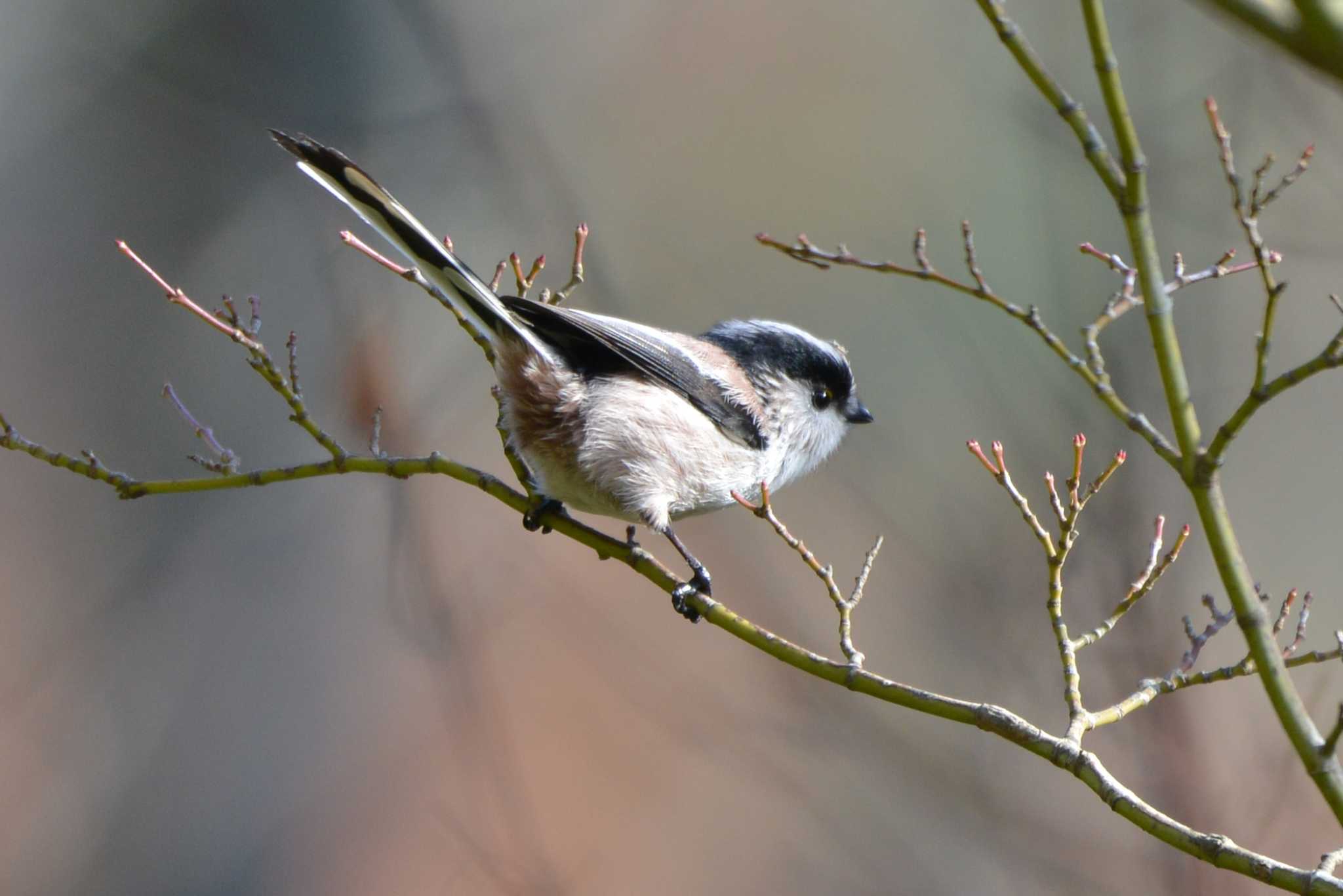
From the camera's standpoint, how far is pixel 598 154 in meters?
6.29

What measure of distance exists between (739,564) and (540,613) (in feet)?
2.74

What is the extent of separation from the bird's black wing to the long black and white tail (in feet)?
0.38

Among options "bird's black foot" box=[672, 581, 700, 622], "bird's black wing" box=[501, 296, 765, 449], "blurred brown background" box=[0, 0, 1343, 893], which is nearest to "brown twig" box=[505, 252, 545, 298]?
"bird's black wing" box=[501, 296, 765, 449]

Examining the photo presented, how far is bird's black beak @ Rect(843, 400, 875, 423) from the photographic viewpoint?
3102 millimetres

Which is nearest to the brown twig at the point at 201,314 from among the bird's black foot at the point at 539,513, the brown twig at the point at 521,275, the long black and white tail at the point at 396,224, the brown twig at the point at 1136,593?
the long black and white tail at the point at 396,224

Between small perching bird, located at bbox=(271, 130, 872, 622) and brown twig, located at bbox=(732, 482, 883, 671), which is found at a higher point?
small perching bird, located at bbox=(271, 130, 872, 622)

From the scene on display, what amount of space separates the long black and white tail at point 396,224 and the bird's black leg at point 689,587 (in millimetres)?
630

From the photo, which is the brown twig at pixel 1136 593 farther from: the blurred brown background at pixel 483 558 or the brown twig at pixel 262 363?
the blurred brown background at pixel 483 558

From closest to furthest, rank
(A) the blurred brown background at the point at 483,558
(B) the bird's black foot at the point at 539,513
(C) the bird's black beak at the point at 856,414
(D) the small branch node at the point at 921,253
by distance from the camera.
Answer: (D) the small branch node at the point at 921,253, (B) the bird's black foot at the point at 539,513, (C) the bird's black beak at the point at 856,414, (A) the blurred brown background at the point at 483,558

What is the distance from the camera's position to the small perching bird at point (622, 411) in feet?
8.30

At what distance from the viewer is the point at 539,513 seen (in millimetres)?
2529

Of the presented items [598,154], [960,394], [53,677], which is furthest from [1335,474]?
[53,677]

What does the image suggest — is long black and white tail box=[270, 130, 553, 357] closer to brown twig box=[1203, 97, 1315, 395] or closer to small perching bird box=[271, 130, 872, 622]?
small perching bird box=[271, 130, 872, 622]

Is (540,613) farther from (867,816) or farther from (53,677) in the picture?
(53,677)
